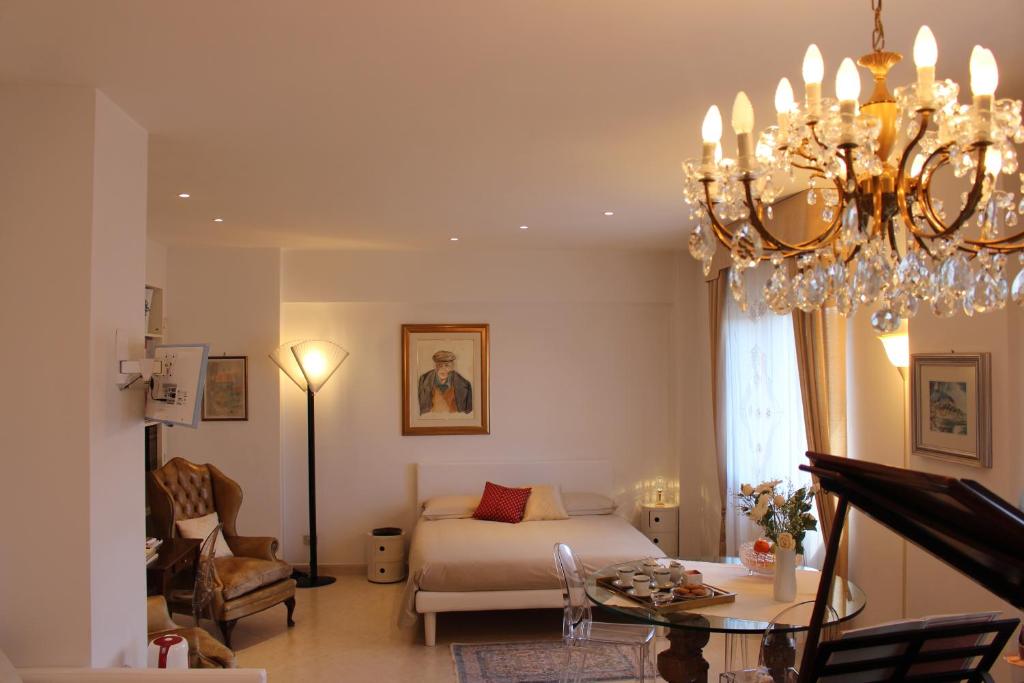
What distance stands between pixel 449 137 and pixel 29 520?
7.32ft

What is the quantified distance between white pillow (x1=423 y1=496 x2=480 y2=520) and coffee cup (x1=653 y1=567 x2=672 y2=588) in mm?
2945

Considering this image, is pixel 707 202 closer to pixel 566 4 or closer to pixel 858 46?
pixel 566 4

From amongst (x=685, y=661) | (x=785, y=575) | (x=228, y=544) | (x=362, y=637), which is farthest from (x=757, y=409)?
(x=228, y=544)

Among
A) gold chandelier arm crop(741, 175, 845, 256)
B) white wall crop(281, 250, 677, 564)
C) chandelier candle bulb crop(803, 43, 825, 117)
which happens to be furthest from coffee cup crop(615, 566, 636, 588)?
white wall crop(281, 250, 677, 564)

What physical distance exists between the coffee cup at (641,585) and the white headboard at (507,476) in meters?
3.38

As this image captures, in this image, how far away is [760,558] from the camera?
12.9 feet

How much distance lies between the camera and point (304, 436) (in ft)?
23.3

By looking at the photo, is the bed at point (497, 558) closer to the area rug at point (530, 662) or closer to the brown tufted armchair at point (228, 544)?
the area rug at point (530, 662)

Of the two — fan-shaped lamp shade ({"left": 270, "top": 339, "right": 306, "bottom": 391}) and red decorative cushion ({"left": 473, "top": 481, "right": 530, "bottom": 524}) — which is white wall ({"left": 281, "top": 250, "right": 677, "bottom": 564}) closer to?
fan-shaped lamp shade ({"left": 270, "top": 339, "right": 306, "bottom": 391})

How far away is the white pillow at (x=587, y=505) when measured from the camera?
22.0ft

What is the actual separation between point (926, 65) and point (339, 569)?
630 cm

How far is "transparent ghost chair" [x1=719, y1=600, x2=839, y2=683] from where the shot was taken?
2.97m

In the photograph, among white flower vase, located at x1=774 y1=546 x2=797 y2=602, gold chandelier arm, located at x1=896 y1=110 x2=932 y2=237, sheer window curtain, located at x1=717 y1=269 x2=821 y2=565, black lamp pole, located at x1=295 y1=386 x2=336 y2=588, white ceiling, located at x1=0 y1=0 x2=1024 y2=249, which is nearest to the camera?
gold chandelier arm, located at x1=896 y1=110 x2=932 y2=237

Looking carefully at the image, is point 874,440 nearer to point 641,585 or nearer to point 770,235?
point 641,585
